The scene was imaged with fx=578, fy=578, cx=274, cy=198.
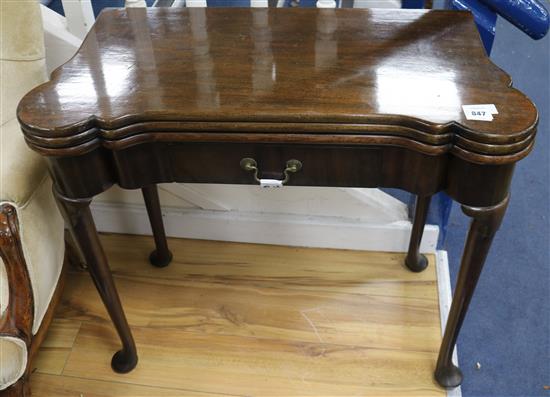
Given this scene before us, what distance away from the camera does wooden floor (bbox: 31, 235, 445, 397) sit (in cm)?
131

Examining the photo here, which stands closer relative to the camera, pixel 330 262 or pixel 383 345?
pixel 383 345

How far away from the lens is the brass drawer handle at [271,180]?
3.02 feet

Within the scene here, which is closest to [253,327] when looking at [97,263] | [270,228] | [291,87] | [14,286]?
[270,228]

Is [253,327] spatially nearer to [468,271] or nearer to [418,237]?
[418,237]

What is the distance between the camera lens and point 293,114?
0.86 metres

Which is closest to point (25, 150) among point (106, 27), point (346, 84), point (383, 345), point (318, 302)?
point (106, 27)

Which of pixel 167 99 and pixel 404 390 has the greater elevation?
pixel 167 99

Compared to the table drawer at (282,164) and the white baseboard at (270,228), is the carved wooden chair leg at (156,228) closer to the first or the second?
the white baseboard at (270,228)

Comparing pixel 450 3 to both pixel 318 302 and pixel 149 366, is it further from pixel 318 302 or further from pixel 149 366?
pixel 149 366

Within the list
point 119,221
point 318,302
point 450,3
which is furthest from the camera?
point 119,221

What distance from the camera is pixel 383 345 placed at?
1.36 meters

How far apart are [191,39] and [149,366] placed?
757 mm

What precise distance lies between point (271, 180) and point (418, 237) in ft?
2.08

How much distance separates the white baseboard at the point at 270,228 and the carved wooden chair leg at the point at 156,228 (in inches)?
3.9
